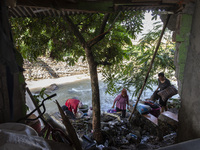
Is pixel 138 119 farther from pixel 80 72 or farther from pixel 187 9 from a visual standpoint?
pixel 80 72

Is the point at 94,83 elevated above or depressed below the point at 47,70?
above

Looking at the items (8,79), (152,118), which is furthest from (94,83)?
(8,79)

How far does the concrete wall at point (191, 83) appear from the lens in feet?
7.34

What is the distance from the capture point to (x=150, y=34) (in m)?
5.32

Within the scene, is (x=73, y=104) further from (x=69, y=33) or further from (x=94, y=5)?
(x=94, y=5)

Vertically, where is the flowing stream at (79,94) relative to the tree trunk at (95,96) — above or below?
below

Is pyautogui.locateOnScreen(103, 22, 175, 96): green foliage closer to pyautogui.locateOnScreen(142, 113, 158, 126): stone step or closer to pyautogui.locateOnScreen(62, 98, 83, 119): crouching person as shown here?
pyautogui.locateOnScreen(142, 113, 158, 126): stone step

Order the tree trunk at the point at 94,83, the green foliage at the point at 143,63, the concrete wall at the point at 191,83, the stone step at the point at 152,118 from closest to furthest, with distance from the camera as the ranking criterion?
the concrete wall at the point at 191,83 < the tree trunk at the point at 94,83 < the stone step at the point at 152,118 < the green foliage at the point at 143,63

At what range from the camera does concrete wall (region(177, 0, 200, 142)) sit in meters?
2.24

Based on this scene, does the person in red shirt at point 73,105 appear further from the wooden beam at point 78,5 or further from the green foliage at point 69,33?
the wooden beam at point 78,5

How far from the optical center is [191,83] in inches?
93.6

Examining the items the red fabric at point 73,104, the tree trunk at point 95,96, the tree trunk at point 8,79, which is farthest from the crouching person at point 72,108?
the tree trunk at point 8,79

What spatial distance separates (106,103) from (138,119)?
4.44 metres

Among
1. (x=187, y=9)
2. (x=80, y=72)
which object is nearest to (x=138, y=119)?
(x=187, y=9)
